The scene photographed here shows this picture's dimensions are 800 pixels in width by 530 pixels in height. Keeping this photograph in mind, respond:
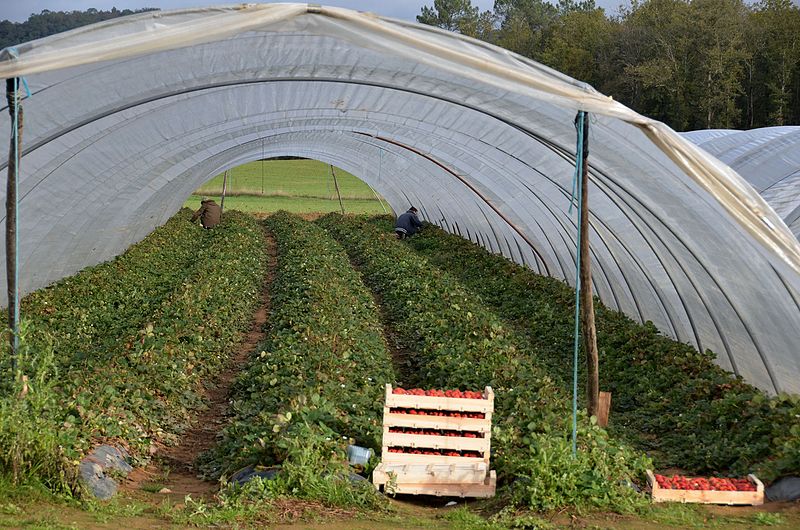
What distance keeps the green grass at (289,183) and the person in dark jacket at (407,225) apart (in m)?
18.0

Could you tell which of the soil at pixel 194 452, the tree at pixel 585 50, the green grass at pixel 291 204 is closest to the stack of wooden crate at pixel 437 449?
the soil at pixel 194 452

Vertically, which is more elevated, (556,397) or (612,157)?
(612,157)

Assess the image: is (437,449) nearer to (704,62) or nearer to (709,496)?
(709,496)

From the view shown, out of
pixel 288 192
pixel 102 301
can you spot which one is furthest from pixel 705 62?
Result: pixel 102 301

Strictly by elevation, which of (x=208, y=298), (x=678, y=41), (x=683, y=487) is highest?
(x=678, y=41)

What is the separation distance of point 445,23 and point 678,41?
193ft

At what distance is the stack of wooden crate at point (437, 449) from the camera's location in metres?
7.35

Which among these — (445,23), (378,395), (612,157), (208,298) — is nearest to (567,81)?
(612,157)

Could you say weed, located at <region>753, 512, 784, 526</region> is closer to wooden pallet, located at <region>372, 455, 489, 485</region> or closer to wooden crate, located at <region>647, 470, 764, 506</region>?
wooden crate, located at <region>647, 470, 764, 506</region>

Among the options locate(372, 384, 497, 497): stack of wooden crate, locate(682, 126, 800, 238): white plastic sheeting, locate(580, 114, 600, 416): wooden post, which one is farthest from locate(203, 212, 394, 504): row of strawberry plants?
locate(682, 126, 800, 238): white plastic sheeting

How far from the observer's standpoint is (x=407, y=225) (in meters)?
29.0

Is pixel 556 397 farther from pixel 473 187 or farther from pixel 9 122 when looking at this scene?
pixel 473 187

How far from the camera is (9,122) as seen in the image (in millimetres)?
9242

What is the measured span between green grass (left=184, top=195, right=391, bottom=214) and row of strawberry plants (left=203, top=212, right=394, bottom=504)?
24.9m
